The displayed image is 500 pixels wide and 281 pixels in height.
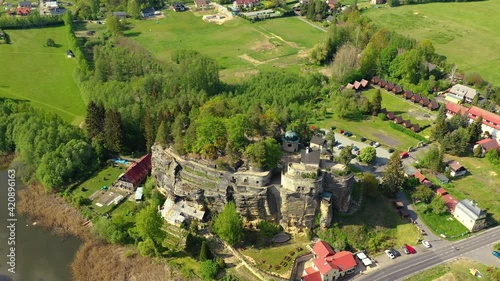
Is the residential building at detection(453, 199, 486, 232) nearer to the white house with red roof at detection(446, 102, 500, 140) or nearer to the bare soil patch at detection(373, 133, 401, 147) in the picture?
the bare soil patch at detection(373, 133, 401, 147)

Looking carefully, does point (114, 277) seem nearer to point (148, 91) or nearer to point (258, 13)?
point (148, 91)

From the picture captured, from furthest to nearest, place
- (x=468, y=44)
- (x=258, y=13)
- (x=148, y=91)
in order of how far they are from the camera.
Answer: (x=258, y=13)
(x=468, y=44)
(x=148, y=91)

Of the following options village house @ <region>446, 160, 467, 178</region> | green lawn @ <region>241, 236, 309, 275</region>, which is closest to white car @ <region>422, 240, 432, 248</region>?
green lawn @ <region>241, 236, 309, 275</region>

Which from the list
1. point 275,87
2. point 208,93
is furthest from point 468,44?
point 208,93

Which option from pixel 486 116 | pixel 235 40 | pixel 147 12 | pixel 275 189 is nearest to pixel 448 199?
pixel 486 116

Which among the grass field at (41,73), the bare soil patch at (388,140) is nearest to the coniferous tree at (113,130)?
the grass field at (41,73)

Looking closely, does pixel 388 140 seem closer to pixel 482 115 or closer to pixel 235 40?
pixel 482 115
